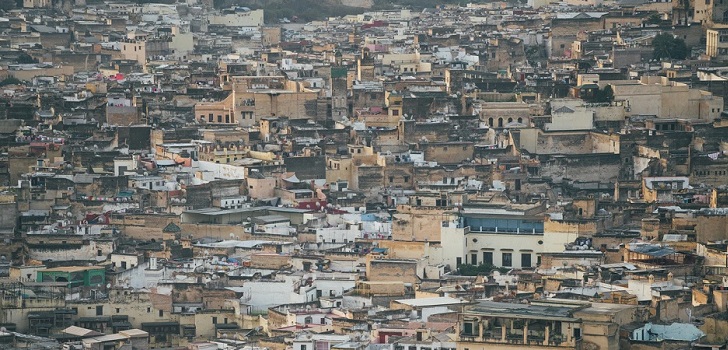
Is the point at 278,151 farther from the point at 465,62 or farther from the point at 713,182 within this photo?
the point at 465,62

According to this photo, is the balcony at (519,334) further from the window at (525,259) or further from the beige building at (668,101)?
the beige building at (668,101)

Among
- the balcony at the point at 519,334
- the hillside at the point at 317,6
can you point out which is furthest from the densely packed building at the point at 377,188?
the hillside at the point at 317,6

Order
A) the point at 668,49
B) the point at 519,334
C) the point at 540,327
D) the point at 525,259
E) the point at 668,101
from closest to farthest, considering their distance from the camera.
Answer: the point at 540,327 → the point at 519,334 → the point at 525,259 → the point at 668,101 → the point at 668,49

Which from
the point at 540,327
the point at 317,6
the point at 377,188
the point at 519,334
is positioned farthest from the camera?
the point at 317,6

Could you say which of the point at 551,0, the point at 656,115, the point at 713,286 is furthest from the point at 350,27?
the point at 713,286

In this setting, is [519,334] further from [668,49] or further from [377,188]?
[668,49]

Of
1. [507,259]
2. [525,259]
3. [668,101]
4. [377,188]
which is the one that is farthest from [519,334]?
[668,101]
